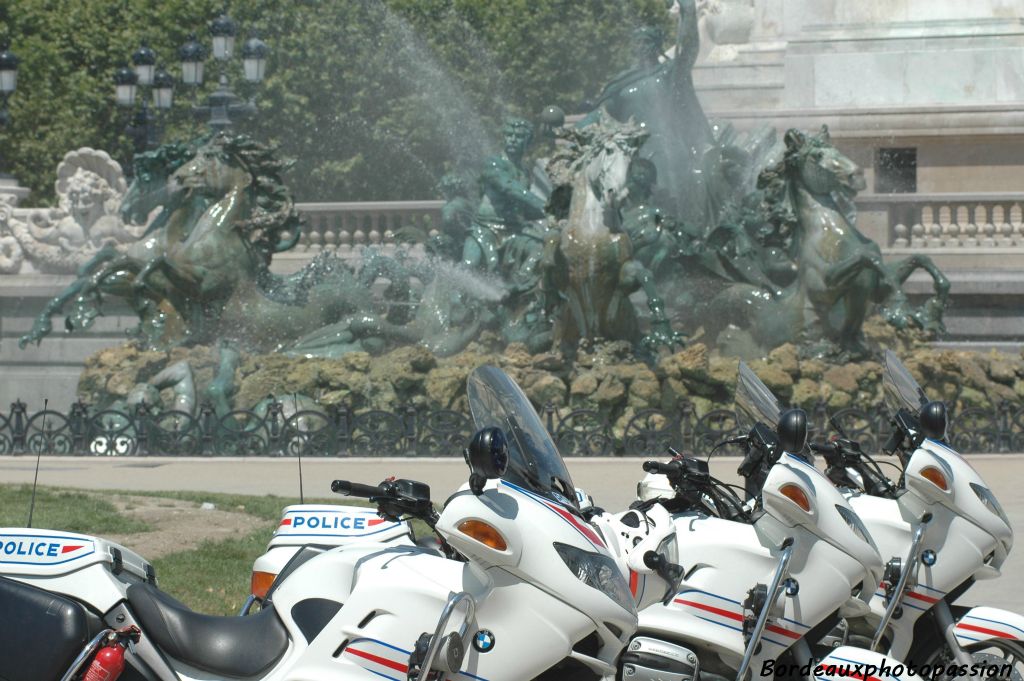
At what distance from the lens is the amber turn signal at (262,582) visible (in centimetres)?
560

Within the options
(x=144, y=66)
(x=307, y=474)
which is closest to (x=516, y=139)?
(x=144, y=66)

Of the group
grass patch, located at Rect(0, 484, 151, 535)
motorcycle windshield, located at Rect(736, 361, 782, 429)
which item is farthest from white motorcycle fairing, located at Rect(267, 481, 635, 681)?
grass patch, located at Rect(0, 484, 151, 535)

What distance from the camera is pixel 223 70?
22.5 m

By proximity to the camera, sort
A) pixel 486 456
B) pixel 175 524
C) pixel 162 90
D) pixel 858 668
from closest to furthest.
Result: 1. pixel 486 456
2. pixel 858 668
3. pixel 175 524
4. pixel 162 90

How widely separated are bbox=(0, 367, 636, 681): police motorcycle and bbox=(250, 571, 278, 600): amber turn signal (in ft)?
2.78

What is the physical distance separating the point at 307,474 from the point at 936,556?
7.92 m

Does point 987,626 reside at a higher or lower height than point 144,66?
higher

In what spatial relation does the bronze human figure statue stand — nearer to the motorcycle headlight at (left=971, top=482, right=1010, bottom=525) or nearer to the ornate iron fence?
the ornate iron fence

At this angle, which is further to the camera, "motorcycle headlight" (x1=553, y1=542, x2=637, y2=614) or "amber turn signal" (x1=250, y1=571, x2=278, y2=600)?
"amber turn signal" (x1=250, y1=571, x2=278, y2=600)

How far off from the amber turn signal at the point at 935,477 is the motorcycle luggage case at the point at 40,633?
2.71 metres

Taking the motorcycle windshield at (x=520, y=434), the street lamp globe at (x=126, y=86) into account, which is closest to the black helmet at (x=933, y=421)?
the motorcycle windshield at (x=520, y=434)

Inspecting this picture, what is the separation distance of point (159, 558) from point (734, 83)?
16204 mm

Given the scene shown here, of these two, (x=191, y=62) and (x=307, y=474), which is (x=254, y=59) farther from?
(x=307, y=474)

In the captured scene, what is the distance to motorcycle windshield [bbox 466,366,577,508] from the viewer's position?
4504 millimetres
